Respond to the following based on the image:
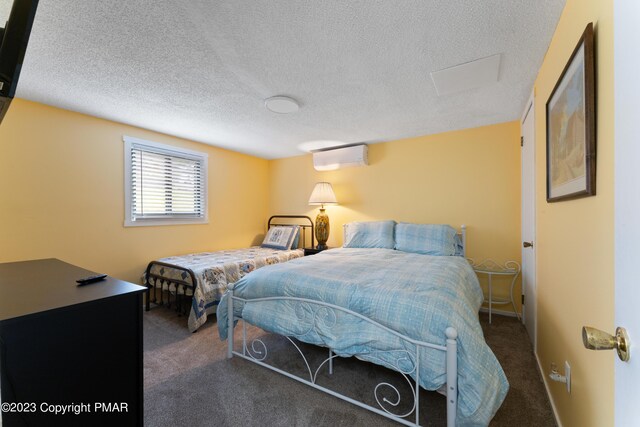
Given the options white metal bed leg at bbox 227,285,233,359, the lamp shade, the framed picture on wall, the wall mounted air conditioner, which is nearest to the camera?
the framed picture on wall

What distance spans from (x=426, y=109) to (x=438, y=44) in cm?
103

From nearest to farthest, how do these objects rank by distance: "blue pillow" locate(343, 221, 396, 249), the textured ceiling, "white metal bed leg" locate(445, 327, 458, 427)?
"white metal bed leg" locate(445, 327, 458, 427)
the textured ceiling
"blue pillow" locate(343, 221, 396, 249)

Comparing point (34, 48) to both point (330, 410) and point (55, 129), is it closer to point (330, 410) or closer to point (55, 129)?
point (55, 129)

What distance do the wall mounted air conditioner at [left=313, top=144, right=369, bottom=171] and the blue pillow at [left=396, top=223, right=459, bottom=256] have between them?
3.99 ft

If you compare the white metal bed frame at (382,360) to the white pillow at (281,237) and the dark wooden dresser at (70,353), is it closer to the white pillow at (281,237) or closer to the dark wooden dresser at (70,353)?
the dark wooden dresser at (70,353)

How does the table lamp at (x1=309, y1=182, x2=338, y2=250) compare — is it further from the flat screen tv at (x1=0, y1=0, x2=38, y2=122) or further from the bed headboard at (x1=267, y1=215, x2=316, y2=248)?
the flat screen tv at (x1=0, y1=0, x2=38, y2=122)

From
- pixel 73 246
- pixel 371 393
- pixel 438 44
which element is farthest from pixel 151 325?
pixel 438 44

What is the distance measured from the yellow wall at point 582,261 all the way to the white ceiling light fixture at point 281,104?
74.1 inches

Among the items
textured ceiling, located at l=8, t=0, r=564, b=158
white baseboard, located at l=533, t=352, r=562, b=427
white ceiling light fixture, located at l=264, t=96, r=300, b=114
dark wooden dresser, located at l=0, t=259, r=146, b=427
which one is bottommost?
white baseboard, located at l=533, t=352, r=562, b=427

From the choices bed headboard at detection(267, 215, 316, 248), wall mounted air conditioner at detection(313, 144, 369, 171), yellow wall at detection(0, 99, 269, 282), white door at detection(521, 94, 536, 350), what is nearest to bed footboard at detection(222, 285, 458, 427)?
white door at detection(521, 94, 536, 350)

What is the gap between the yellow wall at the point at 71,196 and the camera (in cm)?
229

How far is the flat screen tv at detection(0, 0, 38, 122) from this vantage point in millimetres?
679

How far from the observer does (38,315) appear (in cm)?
83

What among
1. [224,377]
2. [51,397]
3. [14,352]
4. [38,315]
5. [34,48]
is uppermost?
[34,48]
